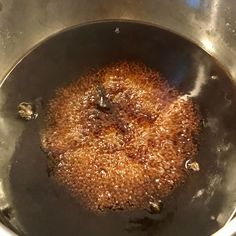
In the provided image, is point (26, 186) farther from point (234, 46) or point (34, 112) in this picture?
point (234, 46)

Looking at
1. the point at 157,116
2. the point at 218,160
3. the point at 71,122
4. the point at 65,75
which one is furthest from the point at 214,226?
the point at 65,75

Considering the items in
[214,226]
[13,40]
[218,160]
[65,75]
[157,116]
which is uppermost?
[13,40]

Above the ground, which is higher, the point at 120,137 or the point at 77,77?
the point at 77,77

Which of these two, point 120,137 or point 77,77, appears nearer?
point 120,137
